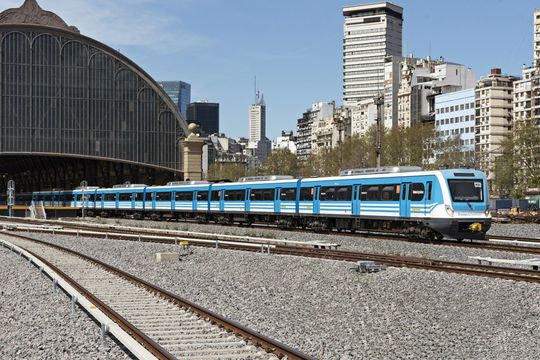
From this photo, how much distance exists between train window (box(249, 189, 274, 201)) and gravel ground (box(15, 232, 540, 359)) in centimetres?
2313

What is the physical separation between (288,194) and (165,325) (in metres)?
32.4

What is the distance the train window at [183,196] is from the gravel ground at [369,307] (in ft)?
120

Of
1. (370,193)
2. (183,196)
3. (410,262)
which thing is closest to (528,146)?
(183,196)

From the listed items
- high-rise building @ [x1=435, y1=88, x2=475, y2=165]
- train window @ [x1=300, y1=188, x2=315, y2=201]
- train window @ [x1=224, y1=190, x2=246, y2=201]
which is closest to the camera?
train window @ [x1=300, y1=188, x2=315, y2=201]

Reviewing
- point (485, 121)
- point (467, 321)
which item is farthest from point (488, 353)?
point (485, 121)

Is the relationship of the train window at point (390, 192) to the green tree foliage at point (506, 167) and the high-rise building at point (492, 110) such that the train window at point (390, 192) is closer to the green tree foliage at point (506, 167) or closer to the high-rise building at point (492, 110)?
the green tree foliage at point (506, 167)

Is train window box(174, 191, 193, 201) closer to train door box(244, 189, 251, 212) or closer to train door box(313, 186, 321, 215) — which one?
train door box(244, 189, 251, 212)

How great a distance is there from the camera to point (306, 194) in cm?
4584

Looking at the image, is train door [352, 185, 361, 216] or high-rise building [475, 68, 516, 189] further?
high-rise building [475, 68, 516, 189]

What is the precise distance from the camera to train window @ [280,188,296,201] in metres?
47.5

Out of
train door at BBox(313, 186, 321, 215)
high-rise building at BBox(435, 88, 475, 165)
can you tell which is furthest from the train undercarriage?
high-rise building at BBox(435, 88, 475, 165)

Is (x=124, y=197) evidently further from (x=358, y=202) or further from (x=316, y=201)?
(x=358, y=202)

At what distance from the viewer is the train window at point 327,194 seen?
4256cm

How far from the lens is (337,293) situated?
2006cm
